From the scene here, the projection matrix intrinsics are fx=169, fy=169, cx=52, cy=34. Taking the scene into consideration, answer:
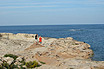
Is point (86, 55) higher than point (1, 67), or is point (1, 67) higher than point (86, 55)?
point (1, 67)

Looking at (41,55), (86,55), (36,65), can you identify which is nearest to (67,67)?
(36,65)

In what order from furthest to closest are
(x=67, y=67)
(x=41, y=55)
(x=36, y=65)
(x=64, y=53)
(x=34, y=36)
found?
(x=34, y=36), (x=64, y=53), (x=41, y=55), (x=36, y=65), (x=67, y=67)

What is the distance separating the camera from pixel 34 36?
42.3 meters

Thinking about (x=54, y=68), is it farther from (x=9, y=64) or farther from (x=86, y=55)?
(x=86, y=55)

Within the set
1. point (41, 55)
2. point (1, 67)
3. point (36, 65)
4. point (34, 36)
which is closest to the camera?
point (1, 67)

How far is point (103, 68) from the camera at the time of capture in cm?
1439

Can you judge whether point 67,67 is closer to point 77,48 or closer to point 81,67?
point 81,67

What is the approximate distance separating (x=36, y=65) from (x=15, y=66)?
1.98 metres

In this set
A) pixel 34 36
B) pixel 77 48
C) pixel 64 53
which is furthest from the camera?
pixel 34 36

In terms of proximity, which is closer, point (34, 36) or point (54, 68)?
point (54, 68)

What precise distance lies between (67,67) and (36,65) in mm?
2964

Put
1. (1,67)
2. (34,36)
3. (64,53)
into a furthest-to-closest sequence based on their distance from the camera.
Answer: (34,36)
(64,53)
(1,67)

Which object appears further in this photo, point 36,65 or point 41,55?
point 41,55

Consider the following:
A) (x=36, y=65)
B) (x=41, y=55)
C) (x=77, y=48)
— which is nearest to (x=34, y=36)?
(x=77, y=48)
